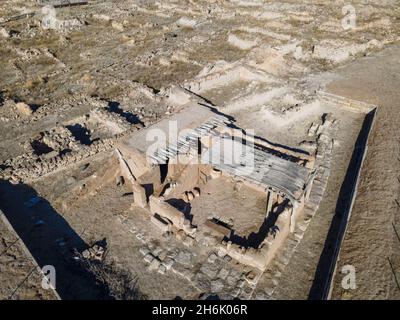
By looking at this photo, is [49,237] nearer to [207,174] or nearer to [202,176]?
[202,176]

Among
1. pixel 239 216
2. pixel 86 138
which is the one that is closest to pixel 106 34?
pixel 86 138

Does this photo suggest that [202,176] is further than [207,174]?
No

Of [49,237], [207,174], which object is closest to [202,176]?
[207,174]

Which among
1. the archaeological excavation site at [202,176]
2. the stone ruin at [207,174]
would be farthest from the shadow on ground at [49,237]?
the stone ruin at [207,174]

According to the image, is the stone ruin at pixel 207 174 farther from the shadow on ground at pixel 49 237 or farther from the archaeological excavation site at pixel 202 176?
the shadow on ground at pixel 49 237

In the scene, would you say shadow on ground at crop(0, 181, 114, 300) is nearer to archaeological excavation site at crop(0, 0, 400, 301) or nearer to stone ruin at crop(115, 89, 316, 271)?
archaeological excavation site at crop(0, 0, 400, 301)
